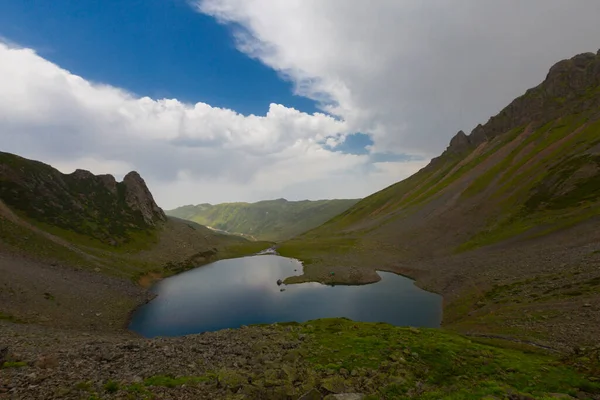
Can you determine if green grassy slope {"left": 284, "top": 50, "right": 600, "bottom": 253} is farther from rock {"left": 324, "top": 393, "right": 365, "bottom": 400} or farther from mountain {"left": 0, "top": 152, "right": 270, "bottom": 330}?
mountain {"left": 0, "top": 152, "right": 270, "bottom": 330}

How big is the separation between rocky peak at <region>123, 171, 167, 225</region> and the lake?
2594 inches

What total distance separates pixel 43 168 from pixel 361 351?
157m

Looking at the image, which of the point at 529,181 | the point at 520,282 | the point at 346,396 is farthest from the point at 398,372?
the point at 529,181

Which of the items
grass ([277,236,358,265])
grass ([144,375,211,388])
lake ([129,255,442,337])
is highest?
grass ([144,375,211,388])

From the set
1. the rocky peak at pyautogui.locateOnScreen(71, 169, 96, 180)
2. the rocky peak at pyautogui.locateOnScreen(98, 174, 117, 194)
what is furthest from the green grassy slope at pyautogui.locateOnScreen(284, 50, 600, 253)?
the rocky peak at pyautogui.locateOnScreen(71, 169, 96, 180)

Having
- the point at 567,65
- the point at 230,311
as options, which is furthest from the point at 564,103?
the point at 230,311

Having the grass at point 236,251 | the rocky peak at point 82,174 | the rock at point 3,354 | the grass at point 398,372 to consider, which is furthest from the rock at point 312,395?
the rocky peak at point 82,174

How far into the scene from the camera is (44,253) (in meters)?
80.1

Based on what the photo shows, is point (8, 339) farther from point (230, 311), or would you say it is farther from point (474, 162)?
point (474, 162)

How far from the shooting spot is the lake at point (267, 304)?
63.1 m

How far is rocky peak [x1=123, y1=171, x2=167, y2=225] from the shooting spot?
517 feet

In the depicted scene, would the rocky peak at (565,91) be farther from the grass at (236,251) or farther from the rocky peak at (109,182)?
the rocky peak at (109,182)

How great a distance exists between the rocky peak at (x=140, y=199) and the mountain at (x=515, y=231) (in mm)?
78909

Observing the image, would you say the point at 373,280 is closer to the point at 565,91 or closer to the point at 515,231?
the point at 515,231
